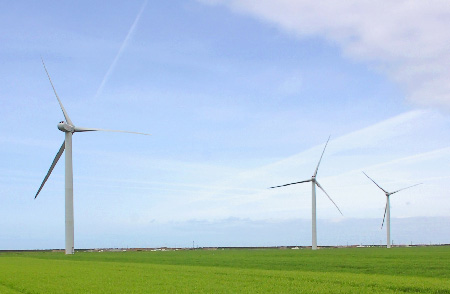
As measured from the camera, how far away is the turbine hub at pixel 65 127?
87.0 metres

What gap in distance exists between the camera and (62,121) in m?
87.9

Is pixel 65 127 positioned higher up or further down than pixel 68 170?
higher up

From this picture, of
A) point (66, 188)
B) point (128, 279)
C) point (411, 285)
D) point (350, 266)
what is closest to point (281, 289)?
point (411, 285)

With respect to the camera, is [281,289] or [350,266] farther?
[350,266]

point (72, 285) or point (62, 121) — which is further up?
point (62, 121)

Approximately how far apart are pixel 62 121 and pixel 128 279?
55711mm

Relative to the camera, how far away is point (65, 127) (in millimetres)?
86938

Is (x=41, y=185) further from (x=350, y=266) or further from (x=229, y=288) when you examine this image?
(x=229, y=288)

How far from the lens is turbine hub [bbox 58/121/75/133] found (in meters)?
87.0

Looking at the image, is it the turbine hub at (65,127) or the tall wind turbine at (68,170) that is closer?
the tall wind turbine at (68,170)

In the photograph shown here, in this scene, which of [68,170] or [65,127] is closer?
[68,170]

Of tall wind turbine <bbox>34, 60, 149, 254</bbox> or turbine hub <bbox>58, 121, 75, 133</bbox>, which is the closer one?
tall wind turbine <bbox>34, 60, 149, 254</bbox>

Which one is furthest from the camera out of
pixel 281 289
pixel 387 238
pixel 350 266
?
pixel 387 238

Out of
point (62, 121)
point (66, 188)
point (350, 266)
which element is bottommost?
point (350, 266)
